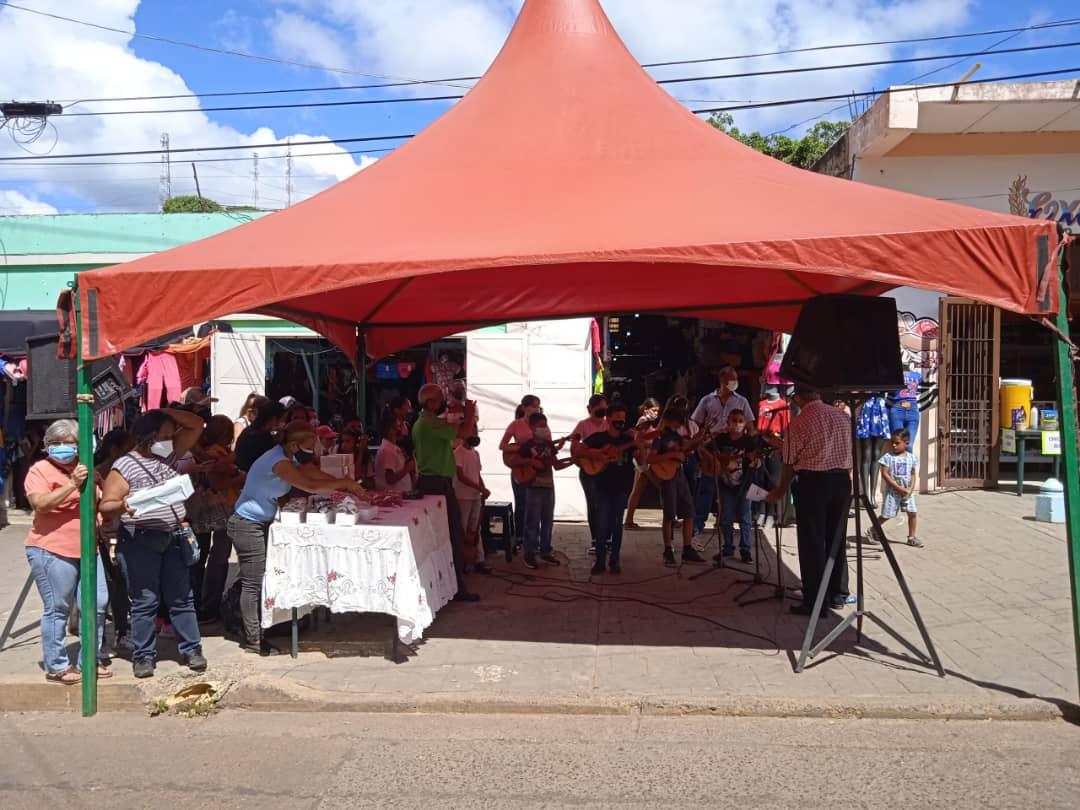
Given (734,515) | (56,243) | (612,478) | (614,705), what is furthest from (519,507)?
(56,243)

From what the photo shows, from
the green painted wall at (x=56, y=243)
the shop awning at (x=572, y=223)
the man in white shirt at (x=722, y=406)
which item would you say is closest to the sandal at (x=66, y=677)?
the shop awning at (x=572, y=223)

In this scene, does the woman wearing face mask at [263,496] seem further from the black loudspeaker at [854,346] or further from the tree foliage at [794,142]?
the tree foliage at [794,142]

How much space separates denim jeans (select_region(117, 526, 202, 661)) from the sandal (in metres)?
0.33

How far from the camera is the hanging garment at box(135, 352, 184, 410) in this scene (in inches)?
470

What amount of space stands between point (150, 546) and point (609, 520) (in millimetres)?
4408

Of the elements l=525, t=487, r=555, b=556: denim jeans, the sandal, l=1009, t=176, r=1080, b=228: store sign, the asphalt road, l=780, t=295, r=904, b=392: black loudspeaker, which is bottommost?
the asphalt road

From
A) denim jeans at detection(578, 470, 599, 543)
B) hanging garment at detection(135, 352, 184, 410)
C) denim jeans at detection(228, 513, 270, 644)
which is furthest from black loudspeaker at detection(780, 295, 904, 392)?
hanging garment at detection(135, 352, 184, 410)

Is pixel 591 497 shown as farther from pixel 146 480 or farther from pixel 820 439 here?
pixel 146 480

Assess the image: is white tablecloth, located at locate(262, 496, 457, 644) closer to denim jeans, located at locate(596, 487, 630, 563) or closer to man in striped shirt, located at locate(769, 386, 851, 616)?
denim jeans, located at locate(596, 487, 630, 563)

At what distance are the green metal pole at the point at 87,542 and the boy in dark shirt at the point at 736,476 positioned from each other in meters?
5.41

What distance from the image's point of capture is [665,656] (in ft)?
20.2

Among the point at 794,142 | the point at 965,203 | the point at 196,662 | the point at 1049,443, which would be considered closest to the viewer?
the point at 196,662

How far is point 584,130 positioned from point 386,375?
727 centimetres

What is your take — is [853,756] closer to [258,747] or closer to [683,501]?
[258,747]
